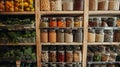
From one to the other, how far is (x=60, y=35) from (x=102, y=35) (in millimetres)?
589

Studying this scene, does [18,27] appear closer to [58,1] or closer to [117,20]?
[58,1]

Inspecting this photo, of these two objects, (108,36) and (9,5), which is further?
(108,36)

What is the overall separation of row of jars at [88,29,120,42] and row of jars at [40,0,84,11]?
0.39m

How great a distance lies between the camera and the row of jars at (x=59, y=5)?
2389mm

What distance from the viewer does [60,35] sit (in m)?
2.46

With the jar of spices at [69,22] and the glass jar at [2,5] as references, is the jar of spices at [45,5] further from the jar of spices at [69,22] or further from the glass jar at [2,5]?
the glass jar at [2,5]

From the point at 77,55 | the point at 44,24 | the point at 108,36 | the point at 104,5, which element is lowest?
the point at 77,55

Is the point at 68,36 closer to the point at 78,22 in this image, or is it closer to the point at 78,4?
the point at 78,22

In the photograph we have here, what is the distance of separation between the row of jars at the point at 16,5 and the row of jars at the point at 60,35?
1.25 feet

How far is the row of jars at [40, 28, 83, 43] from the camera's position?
8.07 feet

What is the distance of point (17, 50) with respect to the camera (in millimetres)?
2525

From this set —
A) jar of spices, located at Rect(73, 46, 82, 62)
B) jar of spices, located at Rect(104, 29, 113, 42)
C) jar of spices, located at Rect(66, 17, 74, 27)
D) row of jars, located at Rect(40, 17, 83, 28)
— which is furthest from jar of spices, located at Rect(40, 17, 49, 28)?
jar of spices, located at Rect(104, 29, 113, 42)

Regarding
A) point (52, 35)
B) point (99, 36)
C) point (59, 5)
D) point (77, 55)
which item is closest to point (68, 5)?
point (59, 5)

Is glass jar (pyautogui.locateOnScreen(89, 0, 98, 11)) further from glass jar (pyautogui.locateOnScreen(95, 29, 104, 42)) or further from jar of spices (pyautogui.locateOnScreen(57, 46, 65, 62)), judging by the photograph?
jar of spices (pyautogui.locateOnScreen(57, 46, 65, 62))
